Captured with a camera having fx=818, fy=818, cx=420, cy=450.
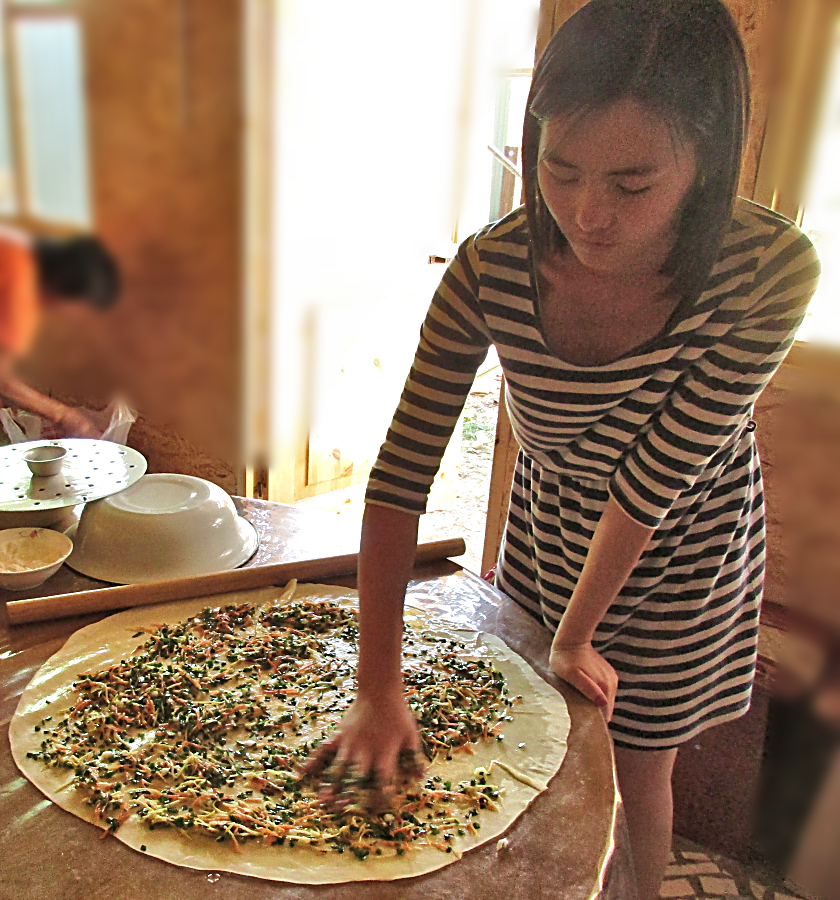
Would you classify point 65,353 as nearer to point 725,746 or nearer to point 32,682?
point 32,682

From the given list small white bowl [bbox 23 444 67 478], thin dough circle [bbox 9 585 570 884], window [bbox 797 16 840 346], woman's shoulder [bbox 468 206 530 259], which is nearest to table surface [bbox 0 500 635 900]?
thin dough circle [bbox 9 585 570 884]

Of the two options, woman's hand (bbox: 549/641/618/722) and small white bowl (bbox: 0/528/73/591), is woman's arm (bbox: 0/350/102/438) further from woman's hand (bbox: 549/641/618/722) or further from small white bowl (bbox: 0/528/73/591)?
small white bowl (bbox: 0/528/73/591)

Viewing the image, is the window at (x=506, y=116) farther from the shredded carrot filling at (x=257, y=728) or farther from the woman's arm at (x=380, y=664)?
the shredded carrot filling at (x=257, y=728)

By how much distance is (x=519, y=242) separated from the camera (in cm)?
121

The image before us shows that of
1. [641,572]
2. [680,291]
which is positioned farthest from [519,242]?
[641,572]

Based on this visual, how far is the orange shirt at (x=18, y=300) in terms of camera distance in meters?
0.15

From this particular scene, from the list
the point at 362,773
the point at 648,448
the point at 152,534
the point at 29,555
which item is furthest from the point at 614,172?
the point at 29,555

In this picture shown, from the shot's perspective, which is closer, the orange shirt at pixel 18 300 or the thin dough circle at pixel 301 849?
the orange shirt at pixel 18 300

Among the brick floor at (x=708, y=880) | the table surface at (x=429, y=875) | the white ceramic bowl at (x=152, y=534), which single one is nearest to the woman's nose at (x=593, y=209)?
the table surface at (x=429, y=875)

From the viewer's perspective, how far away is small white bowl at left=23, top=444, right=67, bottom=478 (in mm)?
1339

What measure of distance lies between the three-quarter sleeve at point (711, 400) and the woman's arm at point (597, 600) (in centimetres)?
5

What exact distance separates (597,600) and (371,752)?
45 centimetres

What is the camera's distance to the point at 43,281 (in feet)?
0.52

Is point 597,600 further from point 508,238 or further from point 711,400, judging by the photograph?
point 508,238
